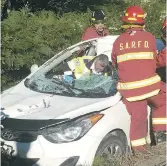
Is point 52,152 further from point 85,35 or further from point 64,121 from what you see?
point 85,35

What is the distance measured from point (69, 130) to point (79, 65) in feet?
4.66

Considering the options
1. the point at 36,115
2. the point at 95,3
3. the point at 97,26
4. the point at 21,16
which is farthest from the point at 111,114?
the point at 95,3

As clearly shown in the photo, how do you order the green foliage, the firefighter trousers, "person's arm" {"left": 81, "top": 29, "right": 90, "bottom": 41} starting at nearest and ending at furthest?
1. the firefighter trousers
2. the green foliage
3. "person's arm" {"left": 81, "top": 29, "right": 90, "bottom": 41}

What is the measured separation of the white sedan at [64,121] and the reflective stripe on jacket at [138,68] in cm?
18

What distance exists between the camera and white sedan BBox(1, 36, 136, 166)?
4605 millimetres

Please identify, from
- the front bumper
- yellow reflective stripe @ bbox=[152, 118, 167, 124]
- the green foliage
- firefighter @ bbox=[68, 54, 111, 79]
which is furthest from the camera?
the green foliage

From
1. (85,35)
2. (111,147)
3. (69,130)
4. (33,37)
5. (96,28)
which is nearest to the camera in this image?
(69,130)

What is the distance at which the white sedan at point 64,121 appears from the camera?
4.61 metres

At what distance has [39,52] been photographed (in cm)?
691

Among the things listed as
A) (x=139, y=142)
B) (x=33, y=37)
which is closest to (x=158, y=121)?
(x=139, y=142)

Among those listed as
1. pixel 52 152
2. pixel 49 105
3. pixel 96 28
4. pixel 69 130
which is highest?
pixel 96 28

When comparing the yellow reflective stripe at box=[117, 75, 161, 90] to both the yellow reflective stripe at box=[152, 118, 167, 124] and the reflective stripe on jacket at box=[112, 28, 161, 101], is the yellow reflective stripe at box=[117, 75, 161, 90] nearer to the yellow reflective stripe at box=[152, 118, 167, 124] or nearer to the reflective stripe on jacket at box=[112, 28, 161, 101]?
the reflective stripe on jacket at box=[112, 28, 161, 101]

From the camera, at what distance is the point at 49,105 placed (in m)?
5.09

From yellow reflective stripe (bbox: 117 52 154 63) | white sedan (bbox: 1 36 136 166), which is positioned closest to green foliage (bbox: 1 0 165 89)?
white sedan (bbox: 1 36 136 166)
